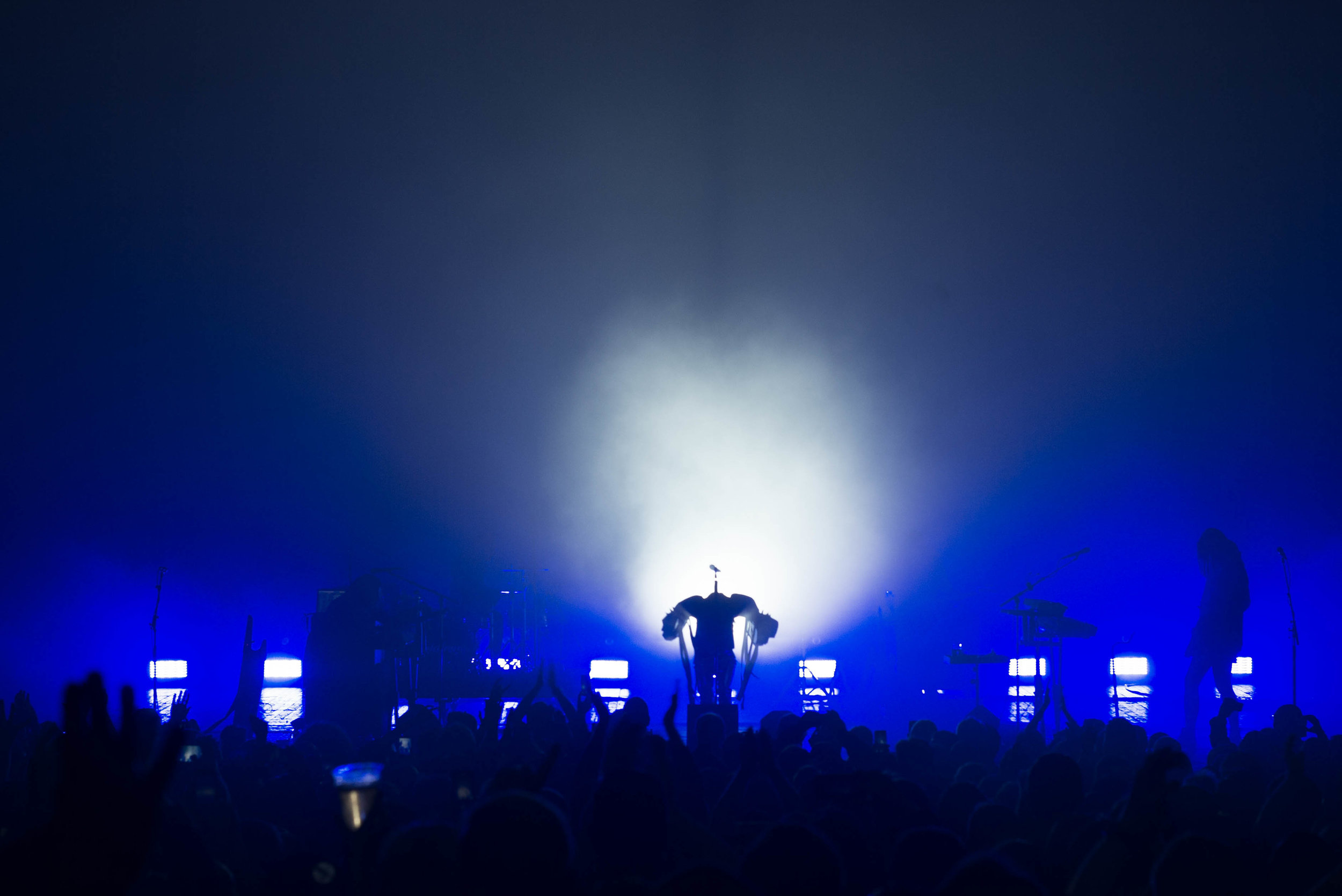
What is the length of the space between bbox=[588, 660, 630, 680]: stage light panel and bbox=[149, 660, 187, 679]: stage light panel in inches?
233

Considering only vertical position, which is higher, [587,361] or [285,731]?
[587,361]

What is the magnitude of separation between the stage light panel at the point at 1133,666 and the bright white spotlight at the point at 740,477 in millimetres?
3703

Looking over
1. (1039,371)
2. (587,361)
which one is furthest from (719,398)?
(1039,371)

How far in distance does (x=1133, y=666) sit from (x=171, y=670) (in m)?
14.1

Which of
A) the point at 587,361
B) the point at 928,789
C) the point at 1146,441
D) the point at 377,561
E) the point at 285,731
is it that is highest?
the point at 587,361

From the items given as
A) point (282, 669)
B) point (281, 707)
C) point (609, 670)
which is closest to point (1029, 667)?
point (609, 670)

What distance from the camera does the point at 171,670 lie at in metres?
13.8

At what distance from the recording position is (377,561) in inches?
603

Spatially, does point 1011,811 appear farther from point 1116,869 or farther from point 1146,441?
point 1146,441

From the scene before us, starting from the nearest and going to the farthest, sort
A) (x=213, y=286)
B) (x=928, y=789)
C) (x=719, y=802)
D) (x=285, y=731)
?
(x=719, y=802) → (x=928, y=789) → (x=285, y=731) → (x=213, y=286)

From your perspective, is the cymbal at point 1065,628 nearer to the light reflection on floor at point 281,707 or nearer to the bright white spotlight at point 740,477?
the bright white spotlight at point 740,477

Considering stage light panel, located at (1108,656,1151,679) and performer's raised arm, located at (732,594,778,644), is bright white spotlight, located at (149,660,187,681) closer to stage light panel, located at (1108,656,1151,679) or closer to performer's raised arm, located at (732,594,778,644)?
performer's raised arm, located at (732,594,778,644)

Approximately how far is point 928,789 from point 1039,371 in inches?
472

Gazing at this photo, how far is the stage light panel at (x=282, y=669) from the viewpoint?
13180 mm
